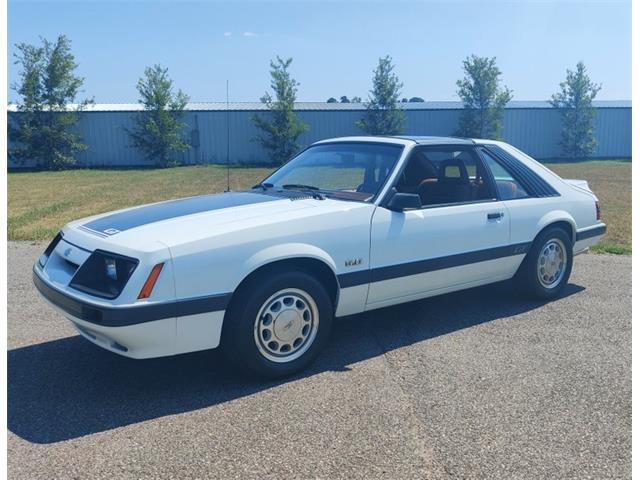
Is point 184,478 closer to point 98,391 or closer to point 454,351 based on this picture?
point 98,391

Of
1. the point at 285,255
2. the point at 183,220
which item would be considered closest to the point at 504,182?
the point at 285,255

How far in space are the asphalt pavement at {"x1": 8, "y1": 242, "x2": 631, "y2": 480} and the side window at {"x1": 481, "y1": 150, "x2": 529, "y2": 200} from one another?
1.12 meters

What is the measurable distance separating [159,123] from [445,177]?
27464mm

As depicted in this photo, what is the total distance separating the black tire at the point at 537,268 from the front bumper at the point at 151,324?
308 cm

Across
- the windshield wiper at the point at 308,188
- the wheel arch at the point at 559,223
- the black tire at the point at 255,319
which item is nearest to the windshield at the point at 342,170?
the windshield wiper at the point at 308,188

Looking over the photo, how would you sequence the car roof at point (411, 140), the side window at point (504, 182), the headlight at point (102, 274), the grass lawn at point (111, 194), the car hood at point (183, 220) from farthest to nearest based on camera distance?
the grass lawn at point (111, 194), the side window at point (504, 182), the car roof at point (411, 140), the car hood at point (183, 220), the headlight at point (102, 274)

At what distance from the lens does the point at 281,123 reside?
30875mm

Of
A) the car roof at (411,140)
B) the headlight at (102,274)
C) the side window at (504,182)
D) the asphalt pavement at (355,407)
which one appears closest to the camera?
the asphalt pavement at (355,407)

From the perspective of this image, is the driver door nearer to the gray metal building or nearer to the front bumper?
the front bumper

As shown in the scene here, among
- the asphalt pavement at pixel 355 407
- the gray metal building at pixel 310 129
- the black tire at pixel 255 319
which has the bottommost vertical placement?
the asphalt pavement at pixel 355 407

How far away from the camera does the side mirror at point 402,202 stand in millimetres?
4285

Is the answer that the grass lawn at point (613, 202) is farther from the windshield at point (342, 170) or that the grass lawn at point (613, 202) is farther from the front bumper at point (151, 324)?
the front bumper at point (151, 324)

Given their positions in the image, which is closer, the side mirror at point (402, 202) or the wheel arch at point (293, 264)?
the wheel arch at point (293, 264)

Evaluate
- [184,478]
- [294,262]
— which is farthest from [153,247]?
[184,478]
